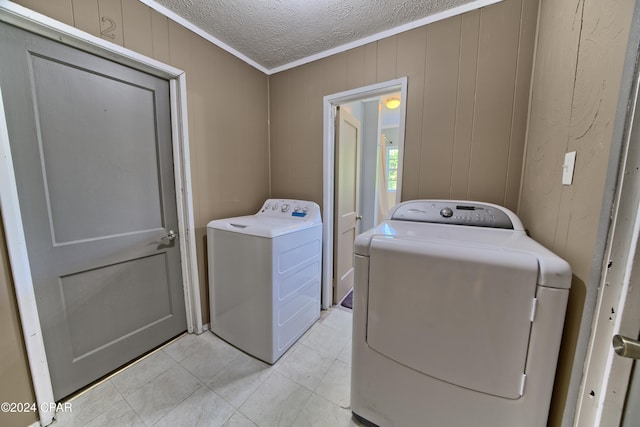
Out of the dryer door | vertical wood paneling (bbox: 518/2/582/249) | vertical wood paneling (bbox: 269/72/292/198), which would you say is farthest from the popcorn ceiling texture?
the dryer door

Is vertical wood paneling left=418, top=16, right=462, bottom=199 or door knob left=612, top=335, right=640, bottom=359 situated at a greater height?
vertical wood paneling left=418, top=16, right=462, bottom=199

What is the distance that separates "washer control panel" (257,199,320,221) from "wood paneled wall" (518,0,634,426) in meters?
1.41

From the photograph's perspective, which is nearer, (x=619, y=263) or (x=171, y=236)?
(x=619, y=263)

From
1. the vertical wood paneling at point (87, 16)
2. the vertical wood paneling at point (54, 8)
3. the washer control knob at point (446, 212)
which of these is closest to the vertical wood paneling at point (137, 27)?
the vertical wood paneling at point (87, 16)

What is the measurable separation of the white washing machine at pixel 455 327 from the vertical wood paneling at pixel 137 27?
1.76 metres

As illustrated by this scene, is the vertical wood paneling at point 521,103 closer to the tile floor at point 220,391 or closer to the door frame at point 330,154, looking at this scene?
the door frame at point 330,154

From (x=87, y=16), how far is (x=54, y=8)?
4.7 inches

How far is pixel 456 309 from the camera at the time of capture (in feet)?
2.66

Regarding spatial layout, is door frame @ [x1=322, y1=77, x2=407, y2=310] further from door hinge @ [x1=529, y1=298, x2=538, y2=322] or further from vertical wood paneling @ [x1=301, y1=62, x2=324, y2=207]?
door hinge @ [x1=529, y1=298, x2=538, y2=322]

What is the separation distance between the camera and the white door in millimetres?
2119

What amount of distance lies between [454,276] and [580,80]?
798 mm

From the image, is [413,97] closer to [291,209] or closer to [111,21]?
[291,209]

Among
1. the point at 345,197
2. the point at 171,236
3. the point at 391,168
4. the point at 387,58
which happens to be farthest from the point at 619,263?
the point at 391,168

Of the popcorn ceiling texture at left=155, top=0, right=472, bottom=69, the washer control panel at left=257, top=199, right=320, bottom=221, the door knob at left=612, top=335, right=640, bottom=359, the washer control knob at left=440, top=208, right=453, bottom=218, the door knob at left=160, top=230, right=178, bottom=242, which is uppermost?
the popcorn ceiling texture at left=155, top=0, right=472, bottom=69
